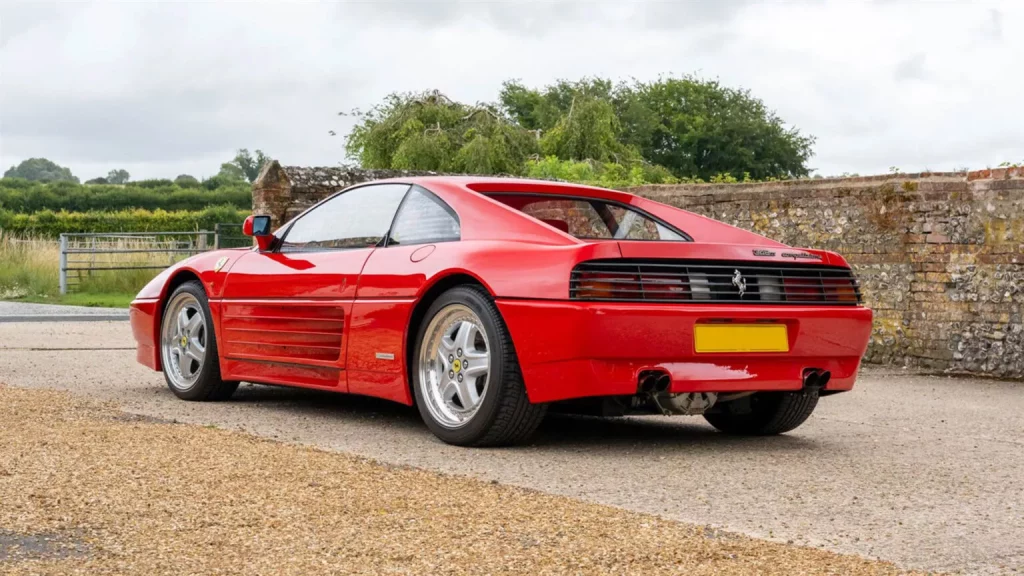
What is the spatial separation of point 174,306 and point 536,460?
10.6 feet

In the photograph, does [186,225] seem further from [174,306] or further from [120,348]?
[174,306]

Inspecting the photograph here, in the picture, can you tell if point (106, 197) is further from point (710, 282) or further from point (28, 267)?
point (710, 282)

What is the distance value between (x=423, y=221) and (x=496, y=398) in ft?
3.84

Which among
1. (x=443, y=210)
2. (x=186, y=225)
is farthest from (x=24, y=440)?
(x=186, y=225)

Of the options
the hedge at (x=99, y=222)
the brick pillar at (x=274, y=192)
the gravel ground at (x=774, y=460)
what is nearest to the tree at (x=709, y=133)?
the hedge at (x=99, y=222)

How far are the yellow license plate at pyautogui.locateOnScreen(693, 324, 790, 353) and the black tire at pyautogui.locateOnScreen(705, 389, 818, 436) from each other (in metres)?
0.62

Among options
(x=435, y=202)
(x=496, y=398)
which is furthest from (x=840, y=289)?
(x=435, y=202)

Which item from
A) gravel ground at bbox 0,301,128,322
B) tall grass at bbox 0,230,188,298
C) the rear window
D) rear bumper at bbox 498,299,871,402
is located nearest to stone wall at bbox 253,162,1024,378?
the rear window

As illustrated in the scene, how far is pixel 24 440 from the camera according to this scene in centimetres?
566

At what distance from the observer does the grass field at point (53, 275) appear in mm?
25203

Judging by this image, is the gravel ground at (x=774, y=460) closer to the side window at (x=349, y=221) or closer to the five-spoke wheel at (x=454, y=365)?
the five-spoke wheel at (x=454, y=365)

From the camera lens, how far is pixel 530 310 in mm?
5500

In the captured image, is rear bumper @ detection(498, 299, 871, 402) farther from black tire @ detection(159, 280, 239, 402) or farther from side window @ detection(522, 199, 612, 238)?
black tire @ detection(159, 280, 239, 402)

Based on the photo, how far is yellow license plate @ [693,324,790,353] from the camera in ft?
18.4
